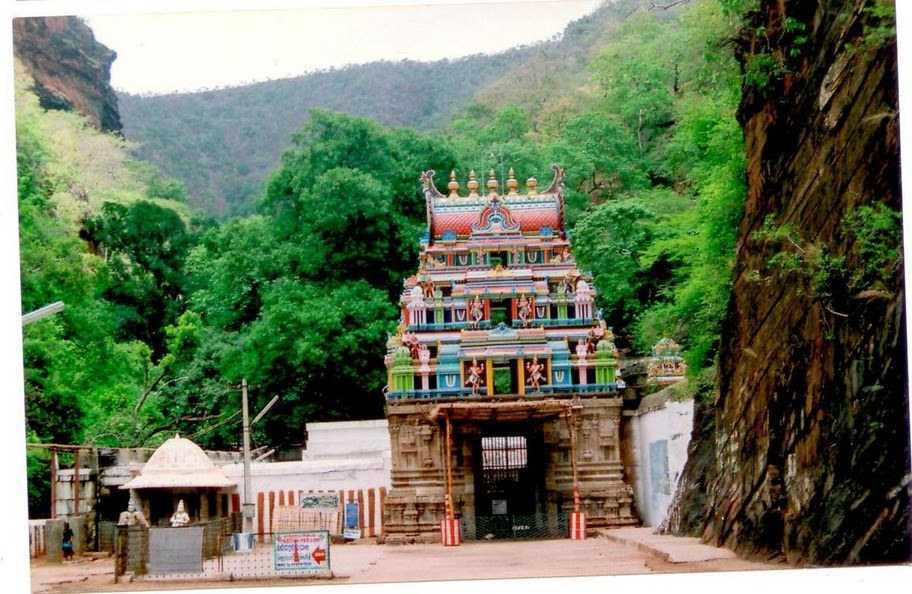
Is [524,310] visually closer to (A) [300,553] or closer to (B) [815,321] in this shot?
(A) [300,553]

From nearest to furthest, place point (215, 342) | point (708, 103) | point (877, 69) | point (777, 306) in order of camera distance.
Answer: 1. point (877, 69)
2. point (777, 306)
3. point (708, 103)
4. point (215, 342)

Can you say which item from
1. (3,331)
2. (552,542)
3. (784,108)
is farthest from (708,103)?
(3,331)

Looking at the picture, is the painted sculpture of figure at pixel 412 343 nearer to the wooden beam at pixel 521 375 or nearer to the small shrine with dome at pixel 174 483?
the wooden beam at pixel 521 375

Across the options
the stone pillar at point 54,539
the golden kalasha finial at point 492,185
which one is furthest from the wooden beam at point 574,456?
the stone pillar at point 54,539

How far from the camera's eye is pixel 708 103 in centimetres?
1733

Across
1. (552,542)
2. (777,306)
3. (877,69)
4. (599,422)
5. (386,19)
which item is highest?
(386,19)

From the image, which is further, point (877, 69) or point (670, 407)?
point (670, 407)

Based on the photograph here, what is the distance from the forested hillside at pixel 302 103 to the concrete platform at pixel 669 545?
7.16 m

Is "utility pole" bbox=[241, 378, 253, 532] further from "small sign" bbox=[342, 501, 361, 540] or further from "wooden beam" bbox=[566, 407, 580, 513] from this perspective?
"wooden beam" bbox=[566, 407, 580, 513]

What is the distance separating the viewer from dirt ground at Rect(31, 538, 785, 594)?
13.9 metres

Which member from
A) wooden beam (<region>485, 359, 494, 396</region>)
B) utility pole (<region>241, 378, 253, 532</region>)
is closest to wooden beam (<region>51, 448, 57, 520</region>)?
utility pole (<region>241, 378, 253, 532</region>)

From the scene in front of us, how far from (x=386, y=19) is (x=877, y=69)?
7156 mm

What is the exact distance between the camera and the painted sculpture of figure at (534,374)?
1803cm

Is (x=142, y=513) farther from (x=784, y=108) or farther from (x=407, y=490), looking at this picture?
(x=784, y=108)
